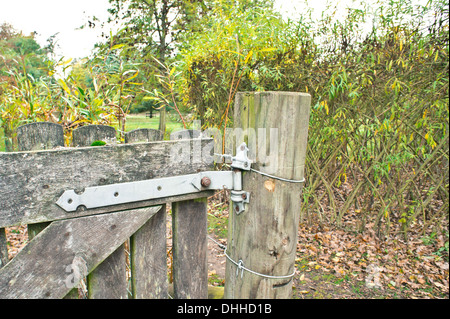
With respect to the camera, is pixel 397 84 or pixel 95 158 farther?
pixel 397 84

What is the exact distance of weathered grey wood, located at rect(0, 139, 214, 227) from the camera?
3.34 ft

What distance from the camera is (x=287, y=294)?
54.0 inches

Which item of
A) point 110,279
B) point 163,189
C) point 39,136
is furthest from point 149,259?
point 39,136

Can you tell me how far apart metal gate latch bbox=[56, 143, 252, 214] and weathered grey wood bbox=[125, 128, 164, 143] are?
185 mm

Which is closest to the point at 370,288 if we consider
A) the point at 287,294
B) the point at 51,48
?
the point at 287,294

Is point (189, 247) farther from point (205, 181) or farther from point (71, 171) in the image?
point (71, 171)

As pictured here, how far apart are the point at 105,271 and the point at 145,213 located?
0.28 m

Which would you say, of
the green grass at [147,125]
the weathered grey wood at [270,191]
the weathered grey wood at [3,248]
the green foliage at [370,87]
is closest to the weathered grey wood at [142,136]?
the weathered grey wood at [270,191]

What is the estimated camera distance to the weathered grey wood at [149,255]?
1288 mm

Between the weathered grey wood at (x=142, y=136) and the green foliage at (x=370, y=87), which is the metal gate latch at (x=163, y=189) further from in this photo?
the green foliage at (x=370, y=87)

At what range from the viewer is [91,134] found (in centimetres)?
120

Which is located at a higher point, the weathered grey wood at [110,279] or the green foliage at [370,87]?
the green foliage at [370,87]
